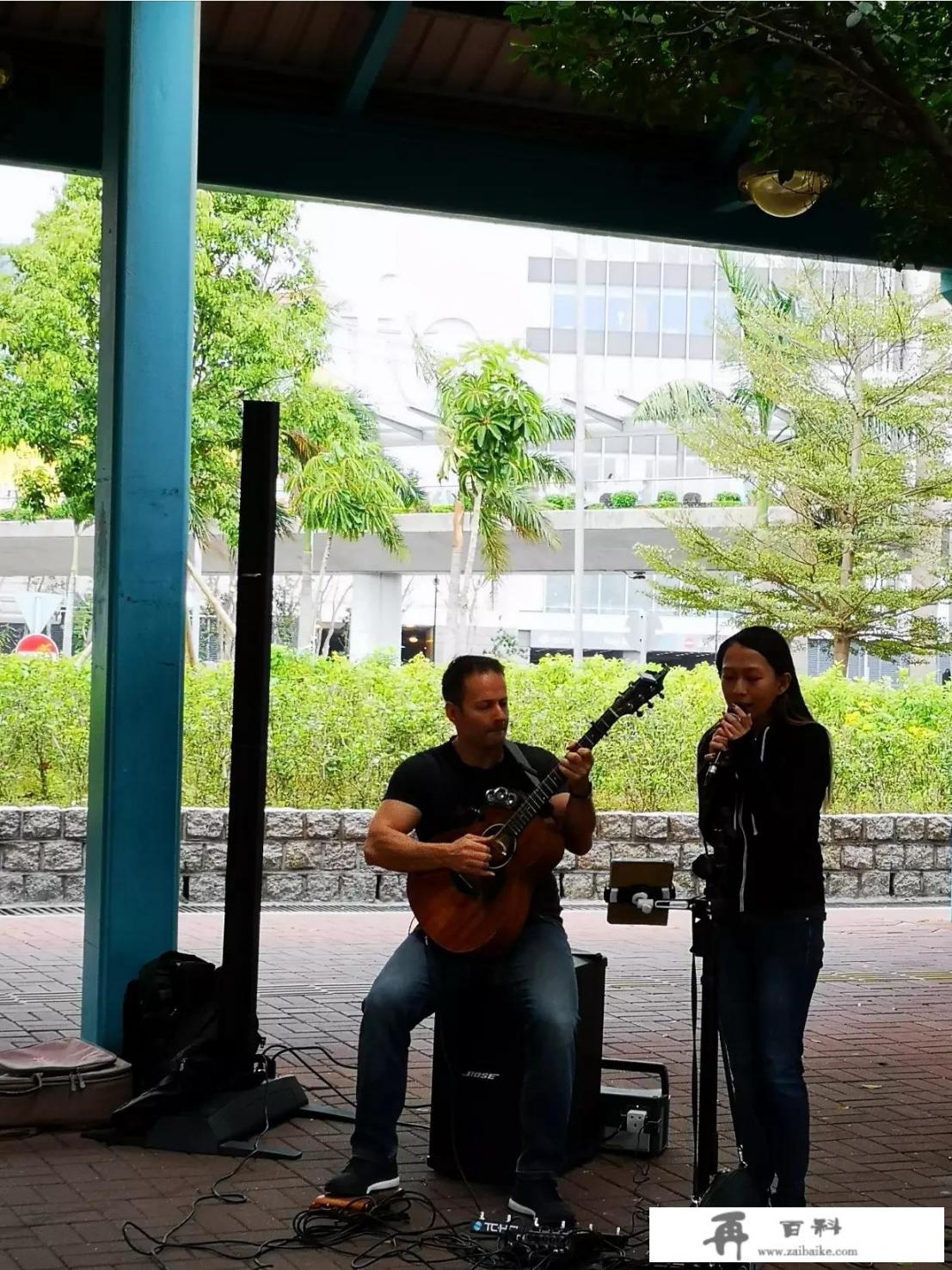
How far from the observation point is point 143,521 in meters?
6.60

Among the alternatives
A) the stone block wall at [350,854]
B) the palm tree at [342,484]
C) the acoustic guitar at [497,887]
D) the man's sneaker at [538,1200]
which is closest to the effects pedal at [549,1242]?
the man's sneaker at [538,1200]

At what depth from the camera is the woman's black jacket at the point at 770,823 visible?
4.78 metres

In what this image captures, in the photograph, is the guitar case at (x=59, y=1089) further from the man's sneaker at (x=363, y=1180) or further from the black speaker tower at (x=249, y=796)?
the man's sneaker at (x=363, y=1180)

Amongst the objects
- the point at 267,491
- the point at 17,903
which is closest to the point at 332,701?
the point at 17,903

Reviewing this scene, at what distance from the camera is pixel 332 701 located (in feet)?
43.0

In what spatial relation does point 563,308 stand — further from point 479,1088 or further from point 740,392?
point 479,1088

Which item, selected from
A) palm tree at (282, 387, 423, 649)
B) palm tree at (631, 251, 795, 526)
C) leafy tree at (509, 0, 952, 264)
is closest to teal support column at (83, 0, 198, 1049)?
leafy tree at (509, 0, 952, 264)

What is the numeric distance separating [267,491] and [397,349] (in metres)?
50.5

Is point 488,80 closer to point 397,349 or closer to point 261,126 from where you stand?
point 261,126

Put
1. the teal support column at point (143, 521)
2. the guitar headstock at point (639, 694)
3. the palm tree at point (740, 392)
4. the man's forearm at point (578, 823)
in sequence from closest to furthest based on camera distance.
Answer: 1. the guitar headstock at point (639, 694)
2. the man's forearm at point (578, 823)
3. the teal support column at point (143, 521)
4. the palm tree at point (740, 392)

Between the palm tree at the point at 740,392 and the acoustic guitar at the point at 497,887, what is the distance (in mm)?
22423

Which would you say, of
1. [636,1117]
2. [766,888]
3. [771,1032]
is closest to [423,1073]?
[636,1117]

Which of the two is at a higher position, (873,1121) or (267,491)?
(267,491)

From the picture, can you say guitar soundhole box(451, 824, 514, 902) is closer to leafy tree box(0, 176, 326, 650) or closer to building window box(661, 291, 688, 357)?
leafy tree box(0, 176, 326, 650)
